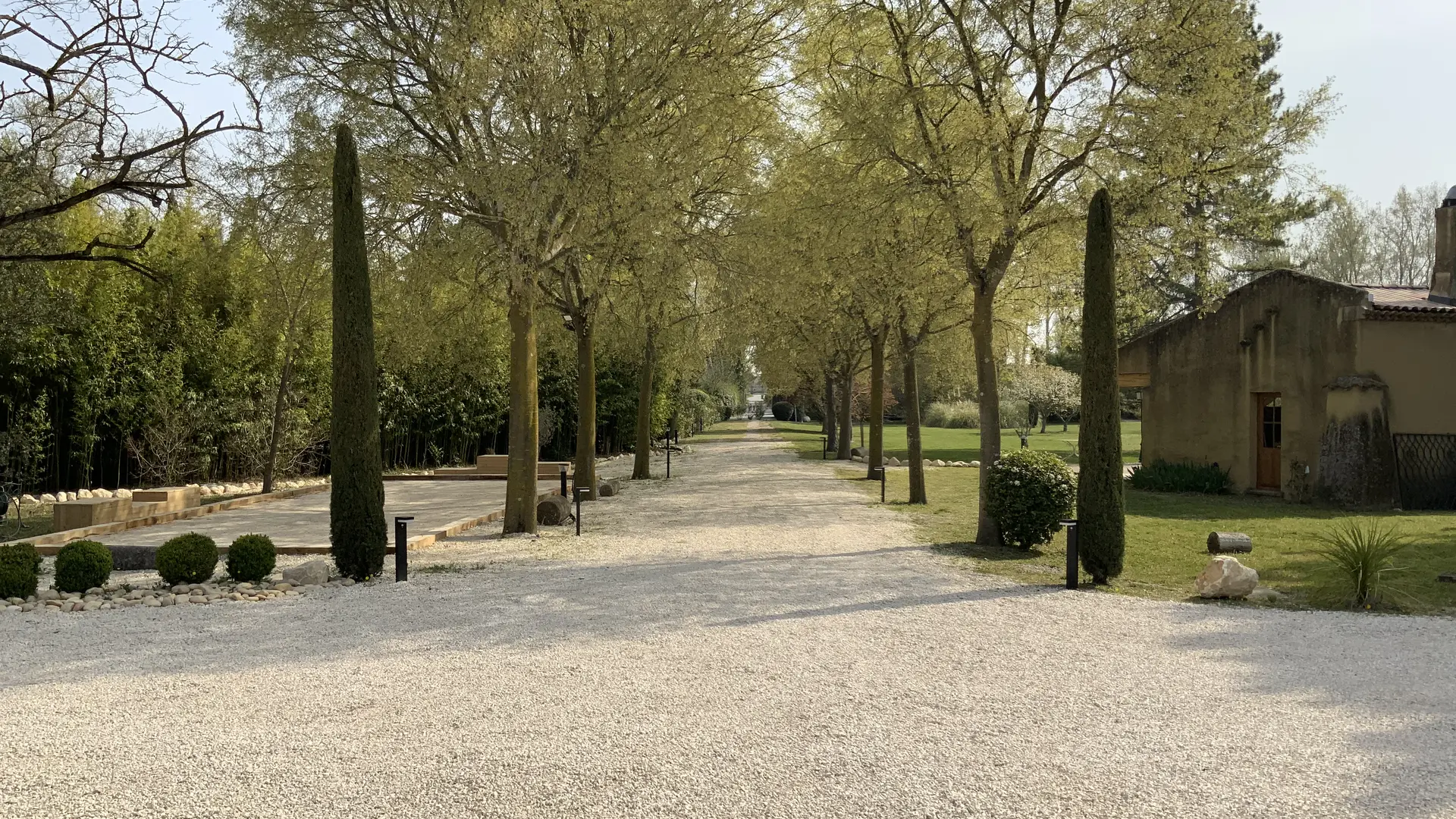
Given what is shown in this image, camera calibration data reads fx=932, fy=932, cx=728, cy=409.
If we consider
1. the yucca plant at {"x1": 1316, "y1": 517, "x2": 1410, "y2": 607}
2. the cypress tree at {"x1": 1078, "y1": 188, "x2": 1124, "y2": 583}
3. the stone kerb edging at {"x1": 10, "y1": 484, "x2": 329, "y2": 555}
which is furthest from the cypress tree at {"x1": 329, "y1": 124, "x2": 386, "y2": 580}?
the yucca plant at {"x1": 1316, "y1": 517, "x2": 1410, "y2": 607}

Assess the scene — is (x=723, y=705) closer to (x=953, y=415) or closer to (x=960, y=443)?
(x=960, y=443)

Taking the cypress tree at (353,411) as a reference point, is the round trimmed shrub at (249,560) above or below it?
below

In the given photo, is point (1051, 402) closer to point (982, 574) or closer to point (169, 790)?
point (982, 574)

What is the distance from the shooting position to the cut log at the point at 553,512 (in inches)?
548

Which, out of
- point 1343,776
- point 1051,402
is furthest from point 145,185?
point 1051,402

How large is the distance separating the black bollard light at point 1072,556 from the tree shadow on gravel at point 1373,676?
103cm

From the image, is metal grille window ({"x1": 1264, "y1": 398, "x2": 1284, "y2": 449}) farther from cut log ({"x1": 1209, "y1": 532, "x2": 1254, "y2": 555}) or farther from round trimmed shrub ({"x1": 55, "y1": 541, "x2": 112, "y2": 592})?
round trimmed shrub ({"x1": 55, "y1": 541, "x2": 112, "y2": 592})

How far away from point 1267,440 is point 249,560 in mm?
18462

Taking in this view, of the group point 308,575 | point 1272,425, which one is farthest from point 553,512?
point 1272,425

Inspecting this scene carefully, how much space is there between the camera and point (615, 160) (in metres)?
11.2

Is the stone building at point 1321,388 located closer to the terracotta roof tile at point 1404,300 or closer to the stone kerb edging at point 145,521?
the terracotta roof tile at point 1404,300

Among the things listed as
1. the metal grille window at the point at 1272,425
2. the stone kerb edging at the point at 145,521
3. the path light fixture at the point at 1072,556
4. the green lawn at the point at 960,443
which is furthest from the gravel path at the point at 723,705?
the green lawn at the point at 960,443

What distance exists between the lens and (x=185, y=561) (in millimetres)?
8719

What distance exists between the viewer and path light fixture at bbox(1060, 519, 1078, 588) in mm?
8867
